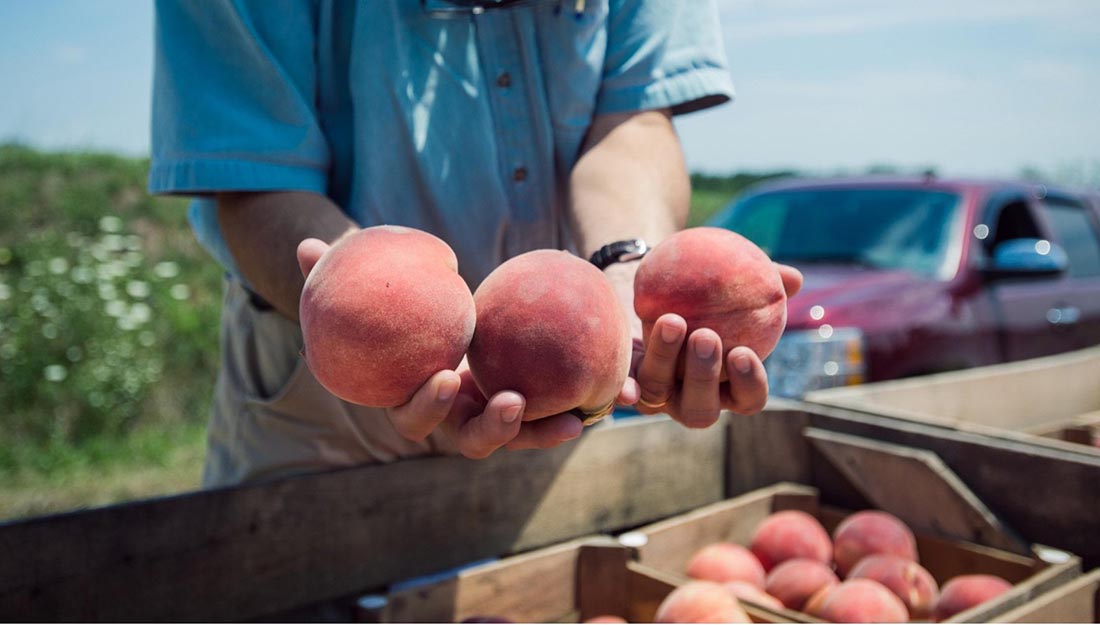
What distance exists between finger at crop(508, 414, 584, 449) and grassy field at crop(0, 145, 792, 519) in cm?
364

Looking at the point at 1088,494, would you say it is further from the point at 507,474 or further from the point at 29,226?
the point at 29,226

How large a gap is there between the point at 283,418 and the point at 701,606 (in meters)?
0.89

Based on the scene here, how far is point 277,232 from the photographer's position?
1513mm

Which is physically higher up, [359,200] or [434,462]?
[359,200]

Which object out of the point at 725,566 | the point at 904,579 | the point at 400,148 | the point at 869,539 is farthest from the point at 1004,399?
the point at 400,148

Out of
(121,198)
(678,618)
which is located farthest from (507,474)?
(121,198)

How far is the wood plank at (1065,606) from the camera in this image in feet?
4.94

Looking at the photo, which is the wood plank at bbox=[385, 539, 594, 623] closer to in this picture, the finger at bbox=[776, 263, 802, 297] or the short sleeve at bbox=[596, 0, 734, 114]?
the finger at bbox=[776, 263, 802, 297]

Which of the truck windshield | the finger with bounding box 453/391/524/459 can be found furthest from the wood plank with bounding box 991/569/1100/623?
the truck windshield

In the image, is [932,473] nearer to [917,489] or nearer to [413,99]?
[917,489]

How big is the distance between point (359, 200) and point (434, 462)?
1.79 ft

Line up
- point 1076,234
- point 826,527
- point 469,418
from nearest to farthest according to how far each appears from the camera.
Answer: point 469,418, point 826,527, point 1076,234

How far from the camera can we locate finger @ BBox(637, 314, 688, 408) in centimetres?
124

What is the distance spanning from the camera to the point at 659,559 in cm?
196
